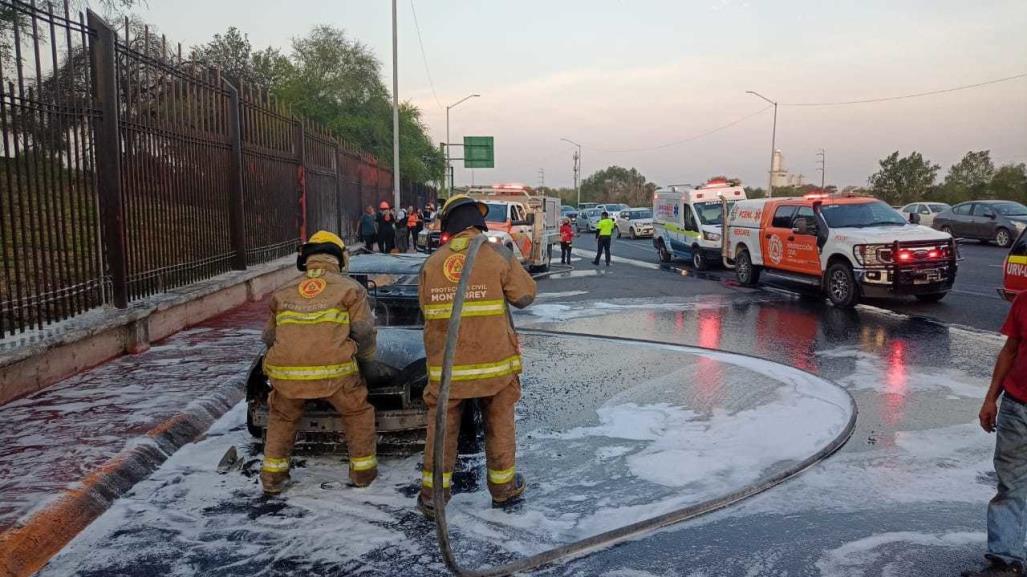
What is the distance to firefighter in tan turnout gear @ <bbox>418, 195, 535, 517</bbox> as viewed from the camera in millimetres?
4250

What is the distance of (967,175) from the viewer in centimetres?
4944

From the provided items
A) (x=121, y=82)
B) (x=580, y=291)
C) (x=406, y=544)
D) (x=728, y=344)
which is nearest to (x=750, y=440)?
(x=406, y=544)

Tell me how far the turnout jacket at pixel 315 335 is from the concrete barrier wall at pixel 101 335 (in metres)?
2.89

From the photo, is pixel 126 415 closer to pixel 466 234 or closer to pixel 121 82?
pixel 466 234

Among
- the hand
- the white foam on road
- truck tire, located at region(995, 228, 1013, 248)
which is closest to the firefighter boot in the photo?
the white foam on road

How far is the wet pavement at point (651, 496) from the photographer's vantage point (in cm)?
378

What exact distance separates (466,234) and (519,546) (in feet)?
5.68

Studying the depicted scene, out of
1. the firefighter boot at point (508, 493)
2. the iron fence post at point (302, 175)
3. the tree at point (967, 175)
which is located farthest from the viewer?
the tree at point (967, 175)

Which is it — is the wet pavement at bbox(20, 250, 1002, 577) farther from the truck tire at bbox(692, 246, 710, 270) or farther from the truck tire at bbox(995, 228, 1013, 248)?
the truck tire at bbox(995, 228, 1013, 248)

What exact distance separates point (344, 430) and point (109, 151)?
480 centimetres

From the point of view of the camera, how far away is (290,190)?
15.0 meters

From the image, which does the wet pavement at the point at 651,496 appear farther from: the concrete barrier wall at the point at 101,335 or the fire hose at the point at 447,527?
the concrete barrier wall at the point at 101,335

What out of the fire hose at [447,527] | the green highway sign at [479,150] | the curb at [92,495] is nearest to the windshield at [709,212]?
the curb at [92,495]

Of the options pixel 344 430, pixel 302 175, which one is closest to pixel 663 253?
pixel 302 175
